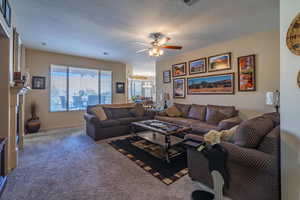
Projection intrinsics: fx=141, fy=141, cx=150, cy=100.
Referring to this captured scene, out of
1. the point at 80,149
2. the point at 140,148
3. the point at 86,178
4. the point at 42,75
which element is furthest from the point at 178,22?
the point at 42,75

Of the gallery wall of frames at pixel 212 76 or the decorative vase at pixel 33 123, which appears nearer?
the gallery wall of frames at pixel 212 76

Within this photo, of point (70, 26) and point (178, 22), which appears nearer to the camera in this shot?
point (178, 22)

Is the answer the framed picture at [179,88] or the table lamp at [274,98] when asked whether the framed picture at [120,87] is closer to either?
the framed picture at [179,88]

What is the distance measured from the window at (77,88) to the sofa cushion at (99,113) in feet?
6.04

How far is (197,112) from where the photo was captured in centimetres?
429

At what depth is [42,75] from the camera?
4.89 meters

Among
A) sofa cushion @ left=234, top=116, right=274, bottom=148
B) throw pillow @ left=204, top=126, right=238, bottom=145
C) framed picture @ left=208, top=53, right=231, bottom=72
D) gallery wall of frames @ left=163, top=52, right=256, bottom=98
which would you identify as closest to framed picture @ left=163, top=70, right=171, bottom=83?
gallery wall of frames @ left=163, top=52, right=256, bottom=98

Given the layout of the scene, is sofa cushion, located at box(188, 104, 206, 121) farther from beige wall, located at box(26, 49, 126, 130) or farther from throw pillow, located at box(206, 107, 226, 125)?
beige wall, located at box(26, 49, 126, 130)

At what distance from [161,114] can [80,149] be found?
8.66ft

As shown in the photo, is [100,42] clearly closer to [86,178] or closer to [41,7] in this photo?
[41,7]

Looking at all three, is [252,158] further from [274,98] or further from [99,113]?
[99,113]

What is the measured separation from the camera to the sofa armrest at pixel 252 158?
4.19 ft

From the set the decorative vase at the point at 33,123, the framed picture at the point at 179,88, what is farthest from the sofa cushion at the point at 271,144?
the decorative vase at the point at 33,123

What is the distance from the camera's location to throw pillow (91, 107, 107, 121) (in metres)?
4.13
